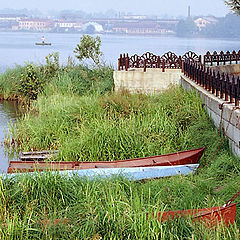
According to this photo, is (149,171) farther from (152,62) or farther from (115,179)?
(152,62)

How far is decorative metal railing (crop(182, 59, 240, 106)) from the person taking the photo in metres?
10.4

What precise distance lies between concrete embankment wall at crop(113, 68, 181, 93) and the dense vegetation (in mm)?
1272

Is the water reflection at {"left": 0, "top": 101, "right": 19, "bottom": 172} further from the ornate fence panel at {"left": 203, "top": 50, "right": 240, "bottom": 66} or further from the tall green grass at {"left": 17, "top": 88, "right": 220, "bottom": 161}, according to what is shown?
the ornate fence panel at {"left": 203, "top": 50, "right": 240, "bottom": 66}

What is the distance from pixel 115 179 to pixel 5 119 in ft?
36.9

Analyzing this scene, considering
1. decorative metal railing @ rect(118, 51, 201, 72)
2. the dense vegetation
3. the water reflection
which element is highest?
decorative metal railing @ rect(118, 51, 201, 72)

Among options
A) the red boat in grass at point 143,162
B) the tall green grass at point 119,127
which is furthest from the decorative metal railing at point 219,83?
the red boat in grass at point 143,162

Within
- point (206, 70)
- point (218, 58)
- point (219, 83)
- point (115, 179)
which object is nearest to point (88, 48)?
point (218, 58)

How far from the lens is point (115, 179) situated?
881 cm

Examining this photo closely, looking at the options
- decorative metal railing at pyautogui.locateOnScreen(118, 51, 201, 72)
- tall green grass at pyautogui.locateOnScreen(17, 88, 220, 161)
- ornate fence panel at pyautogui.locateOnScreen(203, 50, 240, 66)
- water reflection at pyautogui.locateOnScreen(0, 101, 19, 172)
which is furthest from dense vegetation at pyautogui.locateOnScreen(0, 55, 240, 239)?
ornate fence panel at pyautogui.locateOnScreen(203, 50, 240, 66)

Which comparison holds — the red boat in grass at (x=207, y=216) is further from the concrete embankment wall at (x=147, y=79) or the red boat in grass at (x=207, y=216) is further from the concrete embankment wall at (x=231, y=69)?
the concrete embankment wall at (x=231, y=69)

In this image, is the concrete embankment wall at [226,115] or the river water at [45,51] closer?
the concrete embankment wall at [226,115]

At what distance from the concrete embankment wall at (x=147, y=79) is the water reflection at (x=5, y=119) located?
4.07 m

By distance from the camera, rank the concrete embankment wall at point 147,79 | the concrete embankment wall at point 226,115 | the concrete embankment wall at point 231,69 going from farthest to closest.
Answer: the concrete embankment wall at point 231,69
the concrete embankment wall at point 147,79
the concrete embankment wall at point 226,115

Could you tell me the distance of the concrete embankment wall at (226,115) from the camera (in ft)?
32.1
